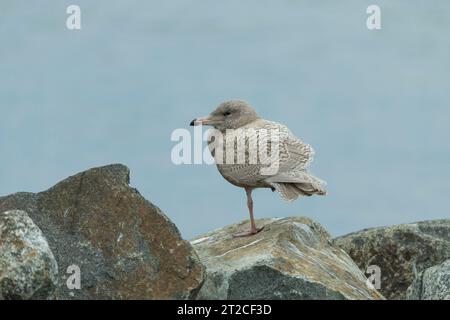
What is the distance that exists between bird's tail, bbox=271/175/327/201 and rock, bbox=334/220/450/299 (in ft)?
12.5

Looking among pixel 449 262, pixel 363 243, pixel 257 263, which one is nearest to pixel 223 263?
pixel 257 263

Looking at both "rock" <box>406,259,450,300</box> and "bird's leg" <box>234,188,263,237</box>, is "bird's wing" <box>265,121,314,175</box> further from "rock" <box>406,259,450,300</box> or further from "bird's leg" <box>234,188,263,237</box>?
"rock" <box>406,259,450,300</box>

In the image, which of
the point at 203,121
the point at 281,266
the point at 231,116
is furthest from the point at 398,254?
the point at 281,266

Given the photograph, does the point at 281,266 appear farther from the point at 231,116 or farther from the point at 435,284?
the point at 231,116

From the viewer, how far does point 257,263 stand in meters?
13.5

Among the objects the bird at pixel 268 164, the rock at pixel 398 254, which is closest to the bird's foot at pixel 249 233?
the bird at pixel 268 164

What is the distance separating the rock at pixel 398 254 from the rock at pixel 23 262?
7380mm

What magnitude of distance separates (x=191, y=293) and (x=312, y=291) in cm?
159

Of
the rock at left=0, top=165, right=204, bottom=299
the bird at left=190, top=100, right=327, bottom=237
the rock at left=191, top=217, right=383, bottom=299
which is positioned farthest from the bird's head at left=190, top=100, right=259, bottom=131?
the rock at left=0, top=165, right=204, bottom=299

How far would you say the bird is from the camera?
1438 cm

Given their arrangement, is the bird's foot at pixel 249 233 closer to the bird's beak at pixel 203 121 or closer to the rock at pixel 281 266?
the rock at pixel 281 266

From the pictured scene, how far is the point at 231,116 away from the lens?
15.9 meters
